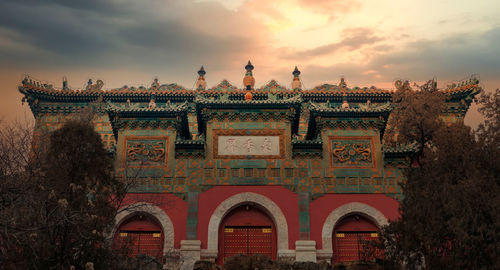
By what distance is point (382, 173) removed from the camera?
58.9 feet

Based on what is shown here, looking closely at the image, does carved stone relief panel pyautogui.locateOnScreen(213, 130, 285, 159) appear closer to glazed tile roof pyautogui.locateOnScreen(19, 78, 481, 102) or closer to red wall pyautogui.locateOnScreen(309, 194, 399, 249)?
red wall pyautogui.locateOnScreen(309, 194, 399, 249)

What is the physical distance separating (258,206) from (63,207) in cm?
807

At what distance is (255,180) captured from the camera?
1766 cm

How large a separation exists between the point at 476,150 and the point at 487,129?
126 cm

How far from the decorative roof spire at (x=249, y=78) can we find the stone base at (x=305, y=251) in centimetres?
1131

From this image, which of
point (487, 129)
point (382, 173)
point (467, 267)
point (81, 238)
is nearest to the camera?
point (81, 238)

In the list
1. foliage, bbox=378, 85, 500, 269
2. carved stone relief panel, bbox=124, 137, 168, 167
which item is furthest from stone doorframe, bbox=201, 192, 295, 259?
foliage, bbox=378, 85, 500, 269

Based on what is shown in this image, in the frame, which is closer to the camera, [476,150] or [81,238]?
[81,238]

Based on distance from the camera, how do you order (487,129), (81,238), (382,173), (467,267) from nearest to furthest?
(81,238), (467,267), (487,129), (382,173)

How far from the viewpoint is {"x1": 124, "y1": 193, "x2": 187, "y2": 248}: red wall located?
16920 millimetres

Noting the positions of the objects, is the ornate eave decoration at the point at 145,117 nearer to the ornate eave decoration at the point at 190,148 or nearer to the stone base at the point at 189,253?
the ornate eave decoration at the point at 190,148

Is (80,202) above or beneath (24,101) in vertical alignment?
beneath

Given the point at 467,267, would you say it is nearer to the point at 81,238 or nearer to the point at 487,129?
the point at 487,129

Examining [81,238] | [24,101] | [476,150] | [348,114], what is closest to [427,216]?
[476,150]
